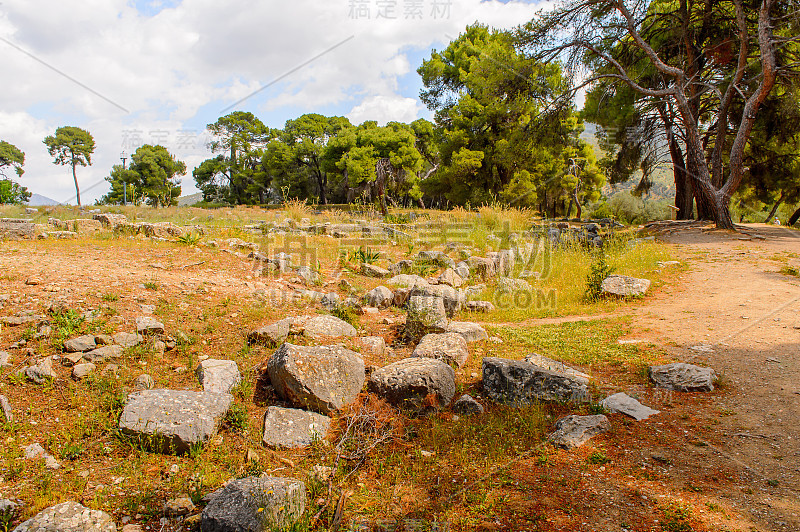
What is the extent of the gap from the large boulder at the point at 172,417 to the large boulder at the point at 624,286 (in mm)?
6027

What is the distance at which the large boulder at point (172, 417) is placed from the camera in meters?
2.81

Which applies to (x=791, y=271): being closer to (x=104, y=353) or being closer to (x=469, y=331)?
(x=469, y=331)

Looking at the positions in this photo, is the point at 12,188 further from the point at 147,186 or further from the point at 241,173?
the point at 241,173

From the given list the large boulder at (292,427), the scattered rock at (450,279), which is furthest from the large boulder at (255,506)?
the scattered rock at (450,279)

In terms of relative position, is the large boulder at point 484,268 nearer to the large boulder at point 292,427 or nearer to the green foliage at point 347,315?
the green foliage at point 347,315

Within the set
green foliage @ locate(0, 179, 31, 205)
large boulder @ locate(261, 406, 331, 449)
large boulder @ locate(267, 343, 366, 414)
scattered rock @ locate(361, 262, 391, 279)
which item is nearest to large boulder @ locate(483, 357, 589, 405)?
large boulder @ locate(267, 343, 366, 414)

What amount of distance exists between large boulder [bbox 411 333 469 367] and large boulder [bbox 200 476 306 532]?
7.10 ft

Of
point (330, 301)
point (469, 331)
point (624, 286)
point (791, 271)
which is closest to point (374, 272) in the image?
point (330, 301)

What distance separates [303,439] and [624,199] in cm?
3087

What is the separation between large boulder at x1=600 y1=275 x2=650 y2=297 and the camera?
6914 millimetres

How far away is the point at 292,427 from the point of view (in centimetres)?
318

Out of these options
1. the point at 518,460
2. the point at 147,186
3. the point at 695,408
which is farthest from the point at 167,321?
the point at 147,186

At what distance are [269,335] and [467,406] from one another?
2.03 metres

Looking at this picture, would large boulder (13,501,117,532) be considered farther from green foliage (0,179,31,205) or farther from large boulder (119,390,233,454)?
green foliage (0,179,31,205)
